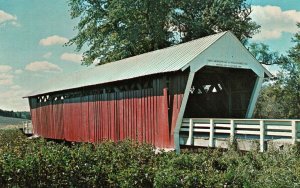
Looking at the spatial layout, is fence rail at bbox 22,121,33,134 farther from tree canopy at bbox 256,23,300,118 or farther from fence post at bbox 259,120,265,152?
fence post at bbox 259,120,265,152

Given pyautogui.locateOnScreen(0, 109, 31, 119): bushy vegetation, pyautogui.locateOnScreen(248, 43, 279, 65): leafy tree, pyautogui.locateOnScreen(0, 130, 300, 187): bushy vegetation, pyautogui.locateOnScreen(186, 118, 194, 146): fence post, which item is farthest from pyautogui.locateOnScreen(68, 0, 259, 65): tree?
pyautogui.locateOnScreen(0, 109, 31, 119): bushy vegetation

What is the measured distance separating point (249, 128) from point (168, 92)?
3891 millimetres

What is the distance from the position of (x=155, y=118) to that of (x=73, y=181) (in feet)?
29.6

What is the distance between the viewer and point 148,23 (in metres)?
34.3

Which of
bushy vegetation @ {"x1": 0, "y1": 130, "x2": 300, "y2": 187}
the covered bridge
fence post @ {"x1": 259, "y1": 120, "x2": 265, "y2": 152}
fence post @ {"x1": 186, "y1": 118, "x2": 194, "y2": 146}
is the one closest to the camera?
bushy vegetation @ {"x1": 0, "y1": 130, "x2": 300, "y2": 187}

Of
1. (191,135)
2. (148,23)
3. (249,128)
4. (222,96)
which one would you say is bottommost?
(191,135)

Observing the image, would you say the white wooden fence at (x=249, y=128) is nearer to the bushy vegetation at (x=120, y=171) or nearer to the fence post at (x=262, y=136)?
the fence post at (x=262, y=136)

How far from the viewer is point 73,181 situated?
8492 millimetres

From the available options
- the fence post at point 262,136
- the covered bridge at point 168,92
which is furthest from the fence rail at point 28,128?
the fence post at point 262,136

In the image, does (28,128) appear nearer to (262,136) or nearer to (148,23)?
(148,23)

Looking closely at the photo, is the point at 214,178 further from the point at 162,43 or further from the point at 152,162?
the point at 162,43

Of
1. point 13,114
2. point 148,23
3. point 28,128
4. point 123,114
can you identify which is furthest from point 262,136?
point 13,114

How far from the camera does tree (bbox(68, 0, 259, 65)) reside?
33.5m

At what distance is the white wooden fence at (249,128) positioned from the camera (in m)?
12.4
